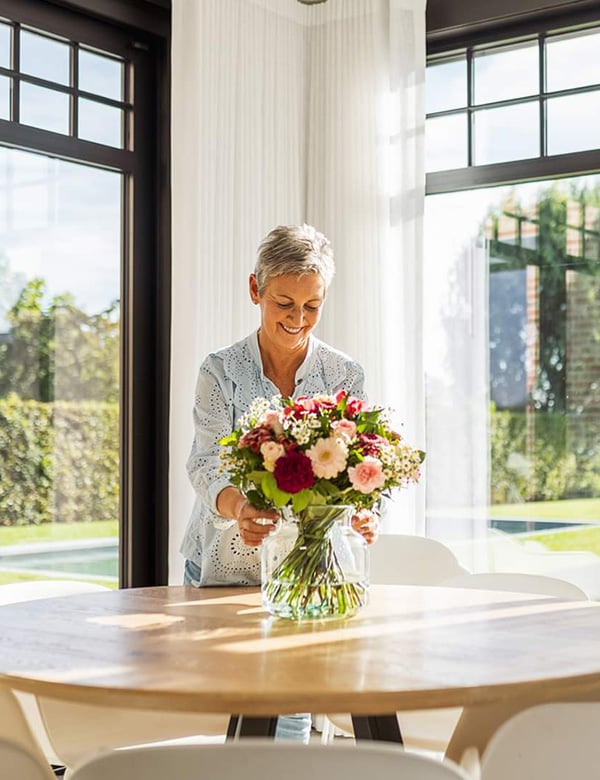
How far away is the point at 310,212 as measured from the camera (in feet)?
15.1

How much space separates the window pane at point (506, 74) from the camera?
421cm

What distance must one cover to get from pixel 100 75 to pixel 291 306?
6.13ft

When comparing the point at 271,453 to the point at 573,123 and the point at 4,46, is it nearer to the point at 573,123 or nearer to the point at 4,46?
the point at 4,46

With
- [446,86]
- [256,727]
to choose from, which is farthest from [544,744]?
[446,86]

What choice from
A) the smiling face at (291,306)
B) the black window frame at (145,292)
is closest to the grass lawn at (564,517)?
the black window frame at (145,292)

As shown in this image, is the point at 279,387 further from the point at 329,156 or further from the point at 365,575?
the point at 329,156

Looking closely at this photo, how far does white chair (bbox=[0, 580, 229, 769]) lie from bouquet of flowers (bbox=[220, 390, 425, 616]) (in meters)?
0.45

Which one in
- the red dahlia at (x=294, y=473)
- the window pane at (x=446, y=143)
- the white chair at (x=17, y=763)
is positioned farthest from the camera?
the window pane at (x=446, y=143)

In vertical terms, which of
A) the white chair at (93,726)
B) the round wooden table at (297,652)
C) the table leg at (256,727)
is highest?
the round wooden table at (297,652)

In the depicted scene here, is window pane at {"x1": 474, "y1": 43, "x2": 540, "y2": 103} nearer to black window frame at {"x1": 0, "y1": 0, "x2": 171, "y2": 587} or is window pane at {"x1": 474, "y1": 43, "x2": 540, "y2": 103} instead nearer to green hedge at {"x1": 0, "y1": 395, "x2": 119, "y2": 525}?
black window frame at {"x1": 0, "y1": 0, "x2": 171, "y2": 587}

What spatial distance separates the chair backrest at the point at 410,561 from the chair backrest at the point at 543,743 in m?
1.60

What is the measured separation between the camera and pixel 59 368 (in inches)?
152

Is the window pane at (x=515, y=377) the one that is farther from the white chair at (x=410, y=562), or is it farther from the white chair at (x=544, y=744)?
the white chair at (x=544, y=744)

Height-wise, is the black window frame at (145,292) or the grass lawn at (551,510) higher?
the black window frame at (145,292)
